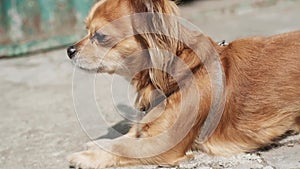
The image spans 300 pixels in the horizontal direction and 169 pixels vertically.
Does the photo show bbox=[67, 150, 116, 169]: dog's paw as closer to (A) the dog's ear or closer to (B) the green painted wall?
(A) the dog's ear

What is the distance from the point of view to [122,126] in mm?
4203

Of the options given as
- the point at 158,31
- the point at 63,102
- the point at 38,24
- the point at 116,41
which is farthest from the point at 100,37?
the point at 38,24

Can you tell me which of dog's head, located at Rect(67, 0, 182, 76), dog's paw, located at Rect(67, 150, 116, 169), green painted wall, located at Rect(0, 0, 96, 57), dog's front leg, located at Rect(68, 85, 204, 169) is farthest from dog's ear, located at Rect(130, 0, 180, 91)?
green painted wall, located at Rect(0, 0, 96, 57)

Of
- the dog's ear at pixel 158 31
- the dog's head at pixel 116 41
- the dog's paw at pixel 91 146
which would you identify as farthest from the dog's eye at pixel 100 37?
the dog's paw at pixel 91 146

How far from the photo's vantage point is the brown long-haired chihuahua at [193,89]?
3.49m

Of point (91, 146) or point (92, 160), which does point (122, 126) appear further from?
point (92, 160)

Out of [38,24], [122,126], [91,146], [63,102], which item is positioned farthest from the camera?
[38,24]

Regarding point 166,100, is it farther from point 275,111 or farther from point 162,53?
point 275,111

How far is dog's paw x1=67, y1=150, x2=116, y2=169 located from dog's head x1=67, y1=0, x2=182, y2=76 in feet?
1.81

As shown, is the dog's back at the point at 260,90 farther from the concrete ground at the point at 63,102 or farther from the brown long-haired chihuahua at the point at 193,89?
the concrete ground at the point at 63,102

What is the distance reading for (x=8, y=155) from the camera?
394cm

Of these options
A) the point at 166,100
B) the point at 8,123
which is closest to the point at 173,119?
the point at 166,100

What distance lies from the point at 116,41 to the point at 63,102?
142cm

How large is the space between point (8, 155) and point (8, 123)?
621 millimetres
